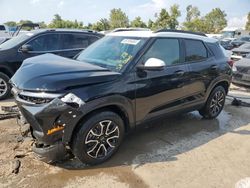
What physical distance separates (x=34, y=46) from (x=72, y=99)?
4385mm

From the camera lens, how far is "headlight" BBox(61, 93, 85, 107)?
312cm

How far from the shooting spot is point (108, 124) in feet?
11.9

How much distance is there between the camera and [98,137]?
11.7 feet

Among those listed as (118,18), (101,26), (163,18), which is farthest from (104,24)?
(163,18)

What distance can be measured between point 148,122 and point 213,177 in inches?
48.4

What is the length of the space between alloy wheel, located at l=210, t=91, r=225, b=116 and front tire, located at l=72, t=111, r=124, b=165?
254 cm

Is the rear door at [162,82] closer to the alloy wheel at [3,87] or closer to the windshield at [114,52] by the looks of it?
the windshield at [114,52]

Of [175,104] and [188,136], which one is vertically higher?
[175,104]

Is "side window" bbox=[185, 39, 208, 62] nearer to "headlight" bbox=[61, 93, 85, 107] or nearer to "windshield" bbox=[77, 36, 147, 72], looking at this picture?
"windshield" bbox=[77, 36, 147, 72]

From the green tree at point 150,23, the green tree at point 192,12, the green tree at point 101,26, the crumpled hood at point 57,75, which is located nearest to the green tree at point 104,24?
the green tree at point 101,26

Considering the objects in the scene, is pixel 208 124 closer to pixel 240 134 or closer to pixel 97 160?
pixel 240 134

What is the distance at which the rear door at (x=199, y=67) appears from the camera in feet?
15.5

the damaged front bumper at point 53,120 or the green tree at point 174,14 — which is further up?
the green tree at point 174,14

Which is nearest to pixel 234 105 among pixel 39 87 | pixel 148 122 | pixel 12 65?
pixel 148 122
